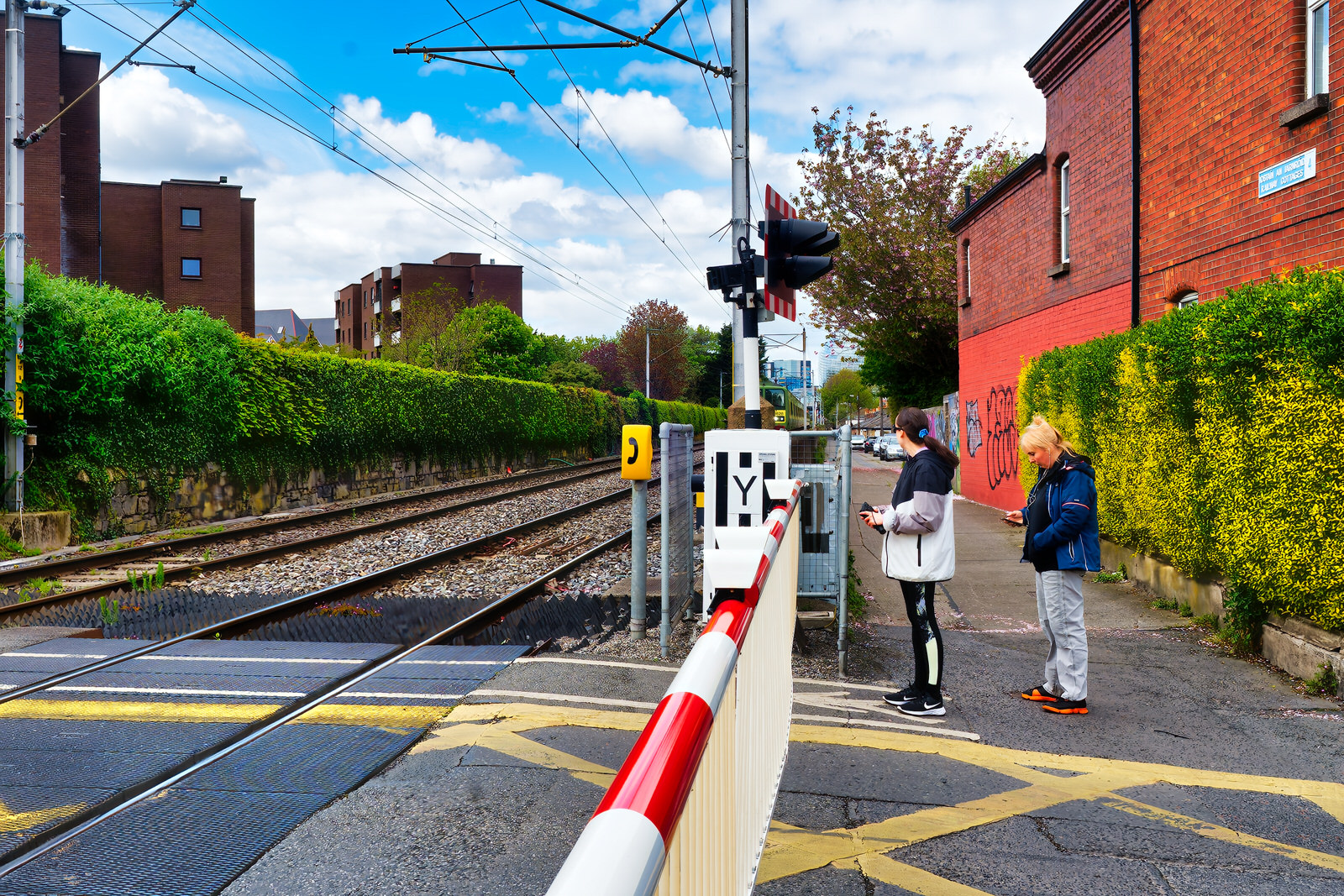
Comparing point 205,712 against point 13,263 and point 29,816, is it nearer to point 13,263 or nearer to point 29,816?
point 29,816

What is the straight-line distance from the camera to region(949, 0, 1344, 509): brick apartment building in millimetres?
7902

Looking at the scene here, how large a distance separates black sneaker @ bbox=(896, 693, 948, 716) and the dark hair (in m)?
1.35

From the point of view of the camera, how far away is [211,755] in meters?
4.08

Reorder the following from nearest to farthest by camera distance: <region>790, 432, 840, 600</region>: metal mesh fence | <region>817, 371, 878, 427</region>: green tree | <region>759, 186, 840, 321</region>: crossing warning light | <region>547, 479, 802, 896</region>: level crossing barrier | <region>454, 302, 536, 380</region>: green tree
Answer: <region>547, 479, 802, 896</region>: level crossing barrier
<region>790, 432, 840, 600</region>: metal mesh fence
<region>759, 186, 840, 321</region>: crossing warning light
<region>454, 302, 536, 380</region>: green tree
<region>817, 371, 878, 427</region>: green tree

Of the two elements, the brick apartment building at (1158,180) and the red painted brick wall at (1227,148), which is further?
the brick apartment building at (1158,180)

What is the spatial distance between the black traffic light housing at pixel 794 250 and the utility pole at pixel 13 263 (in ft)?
34.2

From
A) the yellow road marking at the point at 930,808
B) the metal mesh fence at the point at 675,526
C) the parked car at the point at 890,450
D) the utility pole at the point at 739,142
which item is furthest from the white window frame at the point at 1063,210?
Result: the parked car at the point at 890,450

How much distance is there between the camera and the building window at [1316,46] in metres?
7.75

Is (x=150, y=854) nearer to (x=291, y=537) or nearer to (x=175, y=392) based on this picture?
(x=291, y=537)

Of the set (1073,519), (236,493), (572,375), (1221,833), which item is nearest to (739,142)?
(1073,519)

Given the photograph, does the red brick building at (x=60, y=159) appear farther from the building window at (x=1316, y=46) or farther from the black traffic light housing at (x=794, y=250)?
the building window at (x=1316, y=46)

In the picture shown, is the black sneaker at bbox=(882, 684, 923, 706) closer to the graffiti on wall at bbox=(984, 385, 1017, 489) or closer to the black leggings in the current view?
the black leggings

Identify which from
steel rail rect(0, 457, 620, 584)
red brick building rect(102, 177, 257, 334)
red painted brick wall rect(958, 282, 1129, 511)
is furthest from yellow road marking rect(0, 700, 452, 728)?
red brick building rect(102, 177, 257, 334)

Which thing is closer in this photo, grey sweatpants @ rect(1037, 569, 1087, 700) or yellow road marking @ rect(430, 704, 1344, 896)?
yellow road marking @ rect(430, 704, 1344, 896)
